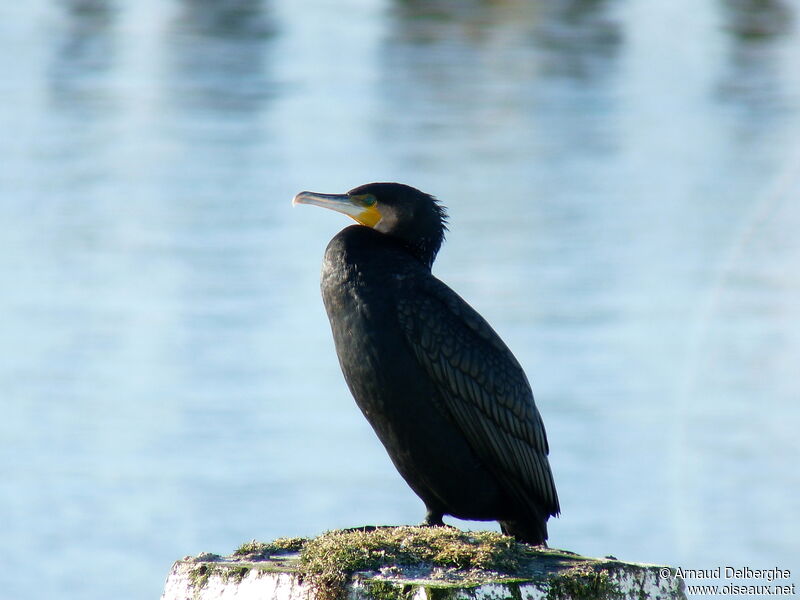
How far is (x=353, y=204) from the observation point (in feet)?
16.0

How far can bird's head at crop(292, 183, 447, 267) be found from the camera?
4875mm

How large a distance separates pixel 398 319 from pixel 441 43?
113ft

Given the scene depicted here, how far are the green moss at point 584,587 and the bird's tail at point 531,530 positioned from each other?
1418mm

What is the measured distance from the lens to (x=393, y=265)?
462 cm

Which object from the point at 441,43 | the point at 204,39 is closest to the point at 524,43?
the point at 441,43

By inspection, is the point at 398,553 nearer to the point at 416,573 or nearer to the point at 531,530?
the point at 416,573

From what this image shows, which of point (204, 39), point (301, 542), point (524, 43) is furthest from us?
point (524, 43)

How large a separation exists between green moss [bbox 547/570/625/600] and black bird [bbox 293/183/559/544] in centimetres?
138

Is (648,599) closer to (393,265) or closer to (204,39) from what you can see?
(393,265)

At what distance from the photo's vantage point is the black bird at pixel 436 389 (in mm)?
4465

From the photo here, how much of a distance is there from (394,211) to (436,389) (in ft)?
2.62

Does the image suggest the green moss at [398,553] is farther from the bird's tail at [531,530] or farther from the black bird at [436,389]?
the bird's tail at [531,530]

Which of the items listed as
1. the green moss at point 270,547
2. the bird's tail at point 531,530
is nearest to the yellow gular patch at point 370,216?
the bird's tail at point 531,530

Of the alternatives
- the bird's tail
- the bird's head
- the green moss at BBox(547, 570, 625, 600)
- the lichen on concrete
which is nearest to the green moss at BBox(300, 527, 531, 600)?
the lichen on concrete
